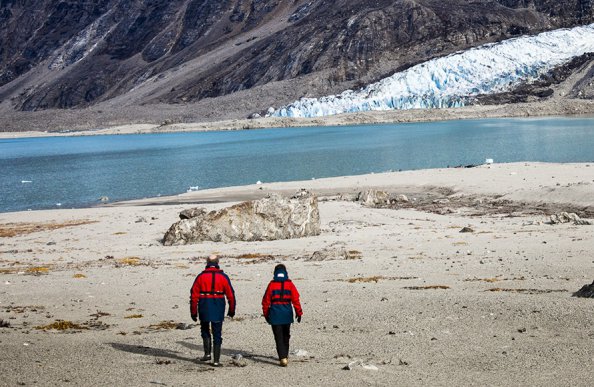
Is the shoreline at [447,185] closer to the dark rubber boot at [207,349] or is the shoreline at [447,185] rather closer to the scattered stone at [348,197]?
the scattered stone at [348,197]

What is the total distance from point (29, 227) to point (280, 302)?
2174 centimetres

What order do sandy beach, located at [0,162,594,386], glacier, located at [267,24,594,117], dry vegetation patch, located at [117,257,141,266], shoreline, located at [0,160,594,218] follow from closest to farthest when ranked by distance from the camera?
sandy beach, located at [0,162,594,386] → dry vegetation patch, located at [117,257,141,266] → shoreline, located at [0,160,594,218] → glacier, located at [267,24,594,117]

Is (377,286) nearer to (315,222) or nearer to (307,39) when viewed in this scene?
(315,222)

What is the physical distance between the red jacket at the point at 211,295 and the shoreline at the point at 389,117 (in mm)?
105821

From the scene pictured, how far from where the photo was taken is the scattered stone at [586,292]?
1124 cm

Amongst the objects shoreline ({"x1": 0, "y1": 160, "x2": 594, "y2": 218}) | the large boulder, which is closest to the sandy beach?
the large boulder

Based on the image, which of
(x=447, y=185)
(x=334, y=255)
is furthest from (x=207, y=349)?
(x=447, y=185)

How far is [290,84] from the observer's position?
157m

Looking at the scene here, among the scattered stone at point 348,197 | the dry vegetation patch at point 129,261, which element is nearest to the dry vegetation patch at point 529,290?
the dry vegetation patch at point 129,261

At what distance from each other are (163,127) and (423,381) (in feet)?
480

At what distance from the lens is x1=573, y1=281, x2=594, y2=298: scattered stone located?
1124 centimetres

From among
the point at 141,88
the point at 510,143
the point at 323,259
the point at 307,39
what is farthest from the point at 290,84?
the point at 323,259

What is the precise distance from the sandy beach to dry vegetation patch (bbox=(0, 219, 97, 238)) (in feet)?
6.30

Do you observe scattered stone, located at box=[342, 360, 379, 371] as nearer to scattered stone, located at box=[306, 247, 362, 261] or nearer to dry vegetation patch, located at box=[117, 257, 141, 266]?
scattered stone, located at box=[306, 247, 362, 261]
